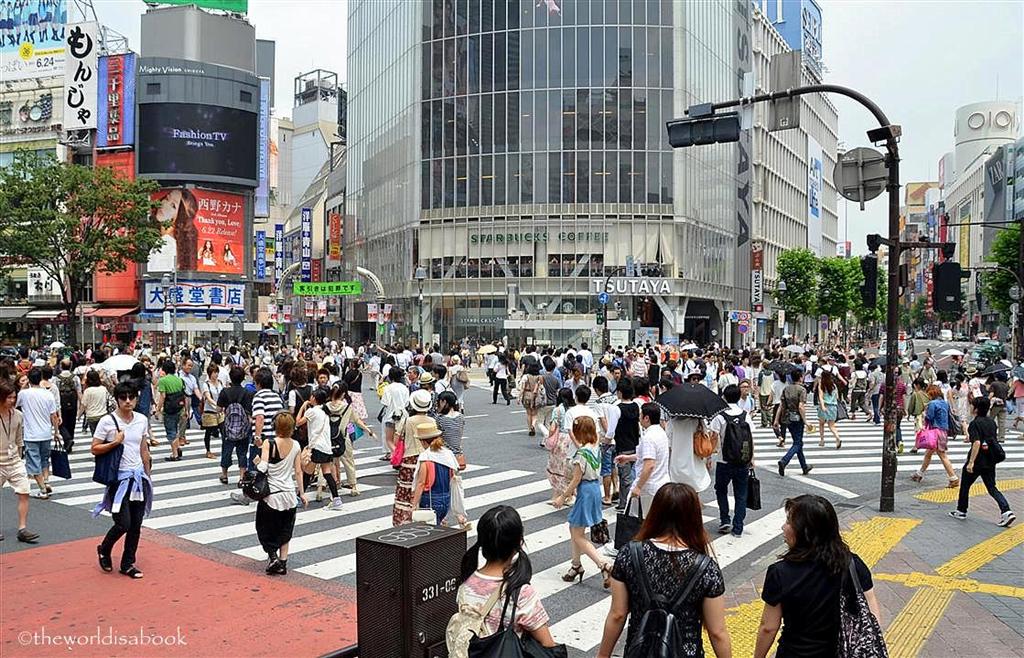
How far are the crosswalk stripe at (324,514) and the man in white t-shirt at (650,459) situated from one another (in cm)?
425

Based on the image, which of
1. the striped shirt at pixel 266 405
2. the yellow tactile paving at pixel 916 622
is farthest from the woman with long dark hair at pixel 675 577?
the striped shirt at pixel 266 405

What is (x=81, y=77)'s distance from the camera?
208 feet

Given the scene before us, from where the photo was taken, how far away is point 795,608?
4094mm

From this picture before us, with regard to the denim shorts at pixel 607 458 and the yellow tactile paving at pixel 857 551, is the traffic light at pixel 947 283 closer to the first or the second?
the yellow tactile paving at pixel 857 551

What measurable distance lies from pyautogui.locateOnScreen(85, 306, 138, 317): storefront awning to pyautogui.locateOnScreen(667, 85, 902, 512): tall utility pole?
62244mm

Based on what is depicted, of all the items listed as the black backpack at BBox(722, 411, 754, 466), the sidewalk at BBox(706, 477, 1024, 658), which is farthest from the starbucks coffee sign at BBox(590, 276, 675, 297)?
the black backpack at BBox(722, 411, 754, 466)

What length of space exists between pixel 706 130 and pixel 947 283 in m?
4.46

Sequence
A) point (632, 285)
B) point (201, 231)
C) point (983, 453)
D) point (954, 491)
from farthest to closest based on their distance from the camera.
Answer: point (201, 231)
point (632, 285)
point (954, 491)
point (983, 453)

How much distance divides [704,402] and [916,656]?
3266mm

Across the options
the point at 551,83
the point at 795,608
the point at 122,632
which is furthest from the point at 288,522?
the point at 551,83

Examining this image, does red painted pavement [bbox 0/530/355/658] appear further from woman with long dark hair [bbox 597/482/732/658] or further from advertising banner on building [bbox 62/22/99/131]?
advertising banner on building [bbox 62/22/99/131]

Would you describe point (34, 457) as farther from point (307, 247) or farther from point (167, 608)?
point (307, 247)

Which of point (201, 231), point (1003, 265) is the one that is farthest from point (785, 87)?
point (201, 231)

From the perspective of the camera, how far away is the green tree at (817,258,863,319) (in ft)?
244
